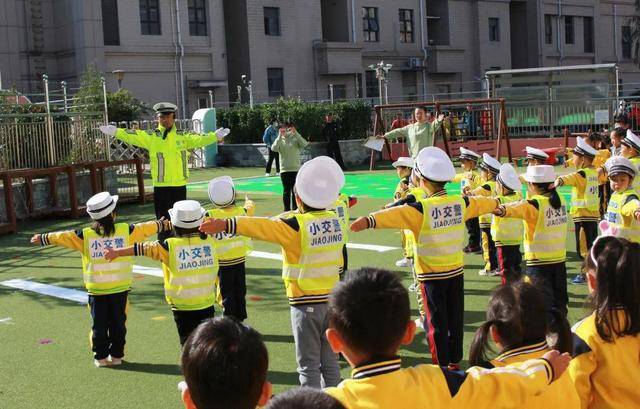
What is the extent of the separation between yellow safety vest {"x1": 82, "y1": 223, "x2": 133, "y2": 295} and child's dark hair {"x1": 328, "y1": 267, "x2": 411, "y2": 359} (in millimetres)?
4284

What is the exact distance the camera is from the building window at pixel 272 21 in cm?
3853

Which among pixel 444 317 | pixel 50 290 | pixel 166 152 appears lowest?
pixel 50 290

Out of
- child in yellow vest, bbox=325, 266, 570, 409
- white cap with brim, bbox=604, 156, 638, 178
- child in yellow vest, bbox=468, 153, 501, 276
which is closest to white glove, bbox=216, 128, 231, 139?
child in yellow vest, bbox=468, 153, 501, 276

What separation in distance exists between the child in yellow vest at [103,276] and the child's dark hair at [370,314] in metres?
4.30

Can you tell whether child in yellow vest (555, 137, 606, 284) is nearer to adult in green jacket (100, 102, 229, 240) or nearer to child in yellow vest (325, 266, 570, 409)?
adult in green jacket (100, 102, 229, 240)

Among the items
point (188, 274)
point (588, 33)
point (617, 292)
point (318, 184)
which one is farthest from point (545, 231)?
point (588, 33)

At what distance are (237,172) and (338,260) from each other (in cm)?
2056

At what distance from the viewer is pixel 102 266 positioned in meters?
6.87

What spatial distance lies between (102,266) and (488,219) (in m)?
5.14

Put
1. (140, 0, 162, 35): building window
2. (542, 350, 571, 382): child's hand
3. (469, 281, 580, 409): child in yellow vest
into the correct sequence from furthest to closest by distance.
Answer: (140, 0, 162, 35): building window
(469, 281, 580, 409): child in yellow vest
(542, 350, 571, 382): child's hand

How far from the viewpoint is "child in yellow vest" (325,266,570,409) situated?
9.31 ft

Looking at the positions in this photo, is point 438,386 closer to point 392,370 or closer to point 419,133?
point 392,370

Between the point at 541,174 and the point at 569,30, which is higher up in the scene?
the point at 569,30

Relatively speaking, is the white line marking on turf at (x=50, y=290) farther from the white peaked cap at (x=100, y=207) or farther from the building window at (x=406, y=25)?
the building window at (x=406, y=25)
